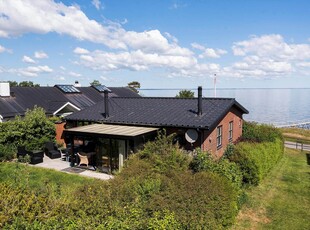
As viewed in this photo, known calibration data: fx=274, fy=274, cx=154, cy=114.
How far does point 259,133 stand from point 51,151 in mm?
17939

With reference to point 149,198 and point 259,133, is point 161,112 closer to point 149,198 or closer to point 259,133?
point 259,133

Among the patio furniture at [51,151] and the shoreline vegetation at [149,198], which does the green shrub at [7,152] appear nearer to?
the patio furniture at [51,151]

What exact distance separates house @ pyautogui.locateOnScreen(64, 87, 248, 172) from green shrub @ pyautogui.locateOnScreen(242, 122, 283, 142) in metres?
1.78

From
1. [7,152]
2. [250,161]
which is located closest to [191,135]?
[250,161]

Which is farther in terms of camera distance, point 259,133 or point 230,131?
point 259,133

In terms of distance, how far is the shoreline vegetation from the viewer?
24.7 feet

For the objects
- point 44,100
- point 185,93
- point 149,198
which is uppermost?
point 185,93

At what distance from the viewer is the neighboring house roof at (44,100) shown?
90.2 ft

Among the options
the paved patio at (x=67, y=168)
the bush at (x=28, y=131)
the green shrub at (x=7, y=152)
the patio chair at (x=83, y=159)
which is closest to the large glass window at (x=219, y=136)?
the paved patio at (x=67, y=168)

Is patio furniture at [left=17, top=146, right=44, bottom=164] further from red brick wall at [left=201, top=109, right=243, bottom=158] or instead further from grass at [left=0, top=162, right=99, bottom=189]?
red brick wall at [left=201, top=109, right=243, bottom=158]

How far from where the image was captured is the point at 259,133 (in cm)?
2481

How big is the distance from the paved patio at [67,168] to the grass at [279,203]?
8246 millimetres

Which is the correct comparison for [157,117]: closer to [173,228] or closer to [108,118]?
[108,118]

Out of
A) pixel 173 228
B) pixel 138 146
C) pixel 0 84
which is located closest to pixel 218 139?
pixel 138 146
